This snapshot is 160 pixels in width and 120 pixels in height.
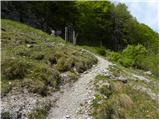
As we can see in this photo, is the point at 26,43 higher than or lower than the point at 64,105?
higher

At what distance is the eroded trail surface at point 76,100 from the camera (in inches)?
762

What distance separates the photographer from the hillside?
1930 cm

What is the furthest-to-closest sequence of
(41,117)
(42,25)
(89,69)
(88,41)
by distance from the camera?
(88,41)
(42,25)
(89,69)
(41,117)

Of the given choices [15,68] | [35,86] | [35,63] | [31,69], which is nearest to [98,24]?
[35,63]

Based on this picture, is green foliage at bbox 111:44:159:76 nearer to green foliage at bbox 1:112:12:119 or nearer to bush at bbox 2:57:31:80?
bush at bbox 2:57:31:80

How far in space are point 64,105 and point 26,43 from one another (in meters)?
9.47

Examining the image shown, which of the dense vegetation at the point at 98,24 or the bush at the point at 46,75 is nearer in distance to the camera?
the bush at the point at 46,75

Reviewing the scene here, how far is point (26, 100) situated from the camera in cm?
Answer: 1961

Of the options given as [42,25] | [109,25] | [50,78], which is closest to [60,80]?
[50,78]

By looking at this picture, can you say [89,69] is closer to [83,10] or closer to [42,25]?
[42,25]

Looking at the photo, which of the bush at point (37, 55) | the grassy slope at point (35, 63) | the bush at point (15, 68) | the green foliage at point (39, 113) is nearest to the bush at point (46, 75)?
the grassy slope at point (35, 63)

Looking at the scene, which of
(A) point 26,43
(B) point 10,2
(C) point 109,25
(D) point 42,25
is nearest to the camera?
(A) point 26,43

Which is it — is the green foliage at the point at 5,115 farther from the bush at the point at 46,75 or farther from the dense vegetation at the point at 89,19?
the dense vegetation at the point at 89,19

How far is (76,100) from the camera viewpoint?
20.7 metres
